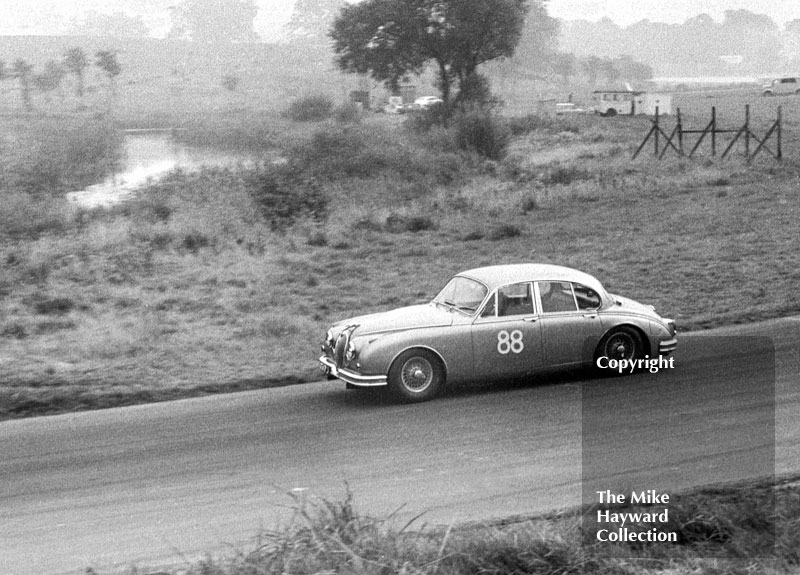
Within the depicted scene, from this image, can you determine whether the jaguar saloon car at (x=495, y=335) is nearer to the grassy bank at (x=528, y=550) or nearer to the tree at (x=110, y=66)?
the grassy bank at (x=528, y=550)

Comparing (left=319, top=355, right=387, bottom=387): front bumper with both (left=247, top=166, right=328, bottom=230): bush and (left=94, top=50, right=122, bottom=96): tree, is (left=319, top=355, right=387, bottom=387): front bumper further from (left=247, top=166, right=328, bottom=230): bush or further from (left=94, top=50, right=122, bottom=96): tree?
(left=94, top=50, right=122, bottom=96): tree

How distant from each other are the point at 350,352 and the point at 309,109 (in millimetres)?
45330

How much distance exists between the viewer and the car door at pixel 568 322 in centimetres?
1184

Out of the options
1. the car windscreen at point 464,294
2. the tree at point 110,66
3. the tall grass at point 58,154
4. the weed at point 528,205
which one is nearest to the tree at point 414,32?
the tree at point 110,66

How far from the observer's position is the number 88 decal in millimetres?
11648

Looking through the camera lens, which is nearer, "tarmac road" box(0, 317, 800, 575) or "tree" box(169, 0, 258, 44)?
"tarmac road" box(0, 317, 800, 575)

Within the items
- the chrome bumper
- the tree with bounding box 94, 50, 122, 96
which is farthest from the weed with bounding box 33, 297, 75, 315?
the tree with bounding box 94, 50, 122, 96

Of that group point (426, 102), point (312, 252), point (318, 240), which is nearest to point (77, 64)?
point (426, 102)

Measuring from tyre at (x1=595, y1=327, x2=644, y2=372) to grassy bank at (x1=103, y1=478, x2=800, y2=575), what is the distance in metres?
5.08

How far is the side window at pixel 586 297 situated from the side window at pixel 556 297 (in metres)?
0.07

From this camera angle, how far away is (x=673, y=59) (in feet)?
407

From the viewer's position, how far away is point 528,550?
6.24 metres

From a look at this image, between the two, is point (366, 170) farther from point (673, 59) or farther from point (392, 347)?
point (673, 59)

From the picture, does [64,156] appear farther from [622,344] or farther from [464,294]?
[622,344]
